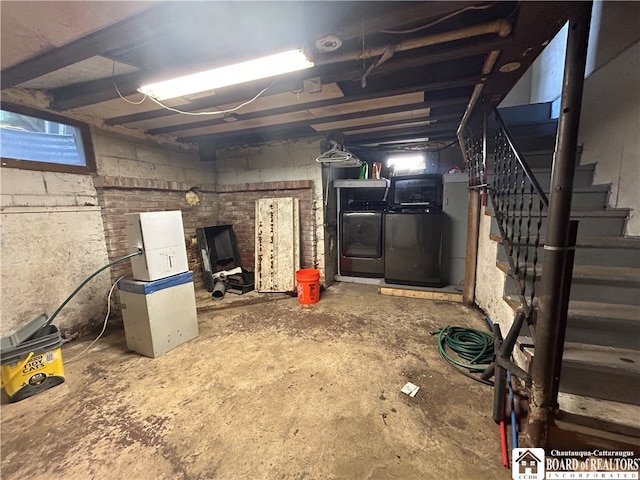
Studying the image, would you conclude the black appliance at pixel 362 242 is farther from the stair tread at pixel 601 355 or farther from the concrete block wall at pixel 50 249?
the concrete block wall at pixel 50 249

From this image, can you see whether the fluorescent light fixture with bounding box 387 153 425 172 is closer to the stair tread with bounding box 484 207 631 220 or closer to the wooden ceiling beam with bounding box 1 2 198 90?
the stair tread with bounding box 484 207 631 220

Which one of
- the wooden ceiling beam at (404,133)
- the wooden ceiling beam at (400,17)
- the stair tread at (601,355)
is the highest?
the wooden ceiling beam at (404,133)

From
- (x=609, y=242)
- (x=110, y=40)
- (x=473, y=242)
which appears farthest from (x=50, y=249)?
(x=609, y=242)

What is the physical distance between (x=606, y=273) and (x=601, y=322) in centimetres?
43

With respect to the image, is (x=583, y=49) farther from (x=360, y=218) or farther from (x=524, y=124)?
(x=360, y=218)

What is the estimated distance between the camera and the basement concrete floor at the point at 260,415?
1287mm

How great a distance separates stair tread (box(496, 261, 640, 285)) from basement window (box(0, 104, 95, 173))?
13.8 feet

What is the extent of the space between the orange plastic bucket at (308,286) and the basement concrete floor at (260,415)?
0.87 m

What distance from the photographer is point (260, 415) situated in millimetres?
1591

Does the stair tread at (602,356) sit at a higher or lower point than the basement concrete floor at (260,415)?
higher

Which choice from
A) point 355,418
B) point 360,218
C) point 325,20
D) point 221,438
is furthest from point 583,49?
point 360,218

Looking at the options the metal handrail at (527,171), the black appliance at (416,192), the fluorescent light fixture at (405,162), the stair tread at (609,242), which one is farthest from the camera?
the fluorescent light fixture at (405,162)

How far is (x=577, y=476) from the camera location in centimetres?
120

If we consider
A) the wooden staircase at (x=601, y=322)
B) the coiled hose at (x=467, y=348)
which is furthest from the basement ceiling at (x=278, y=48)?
the coiled hose at (x=467, y=348)
